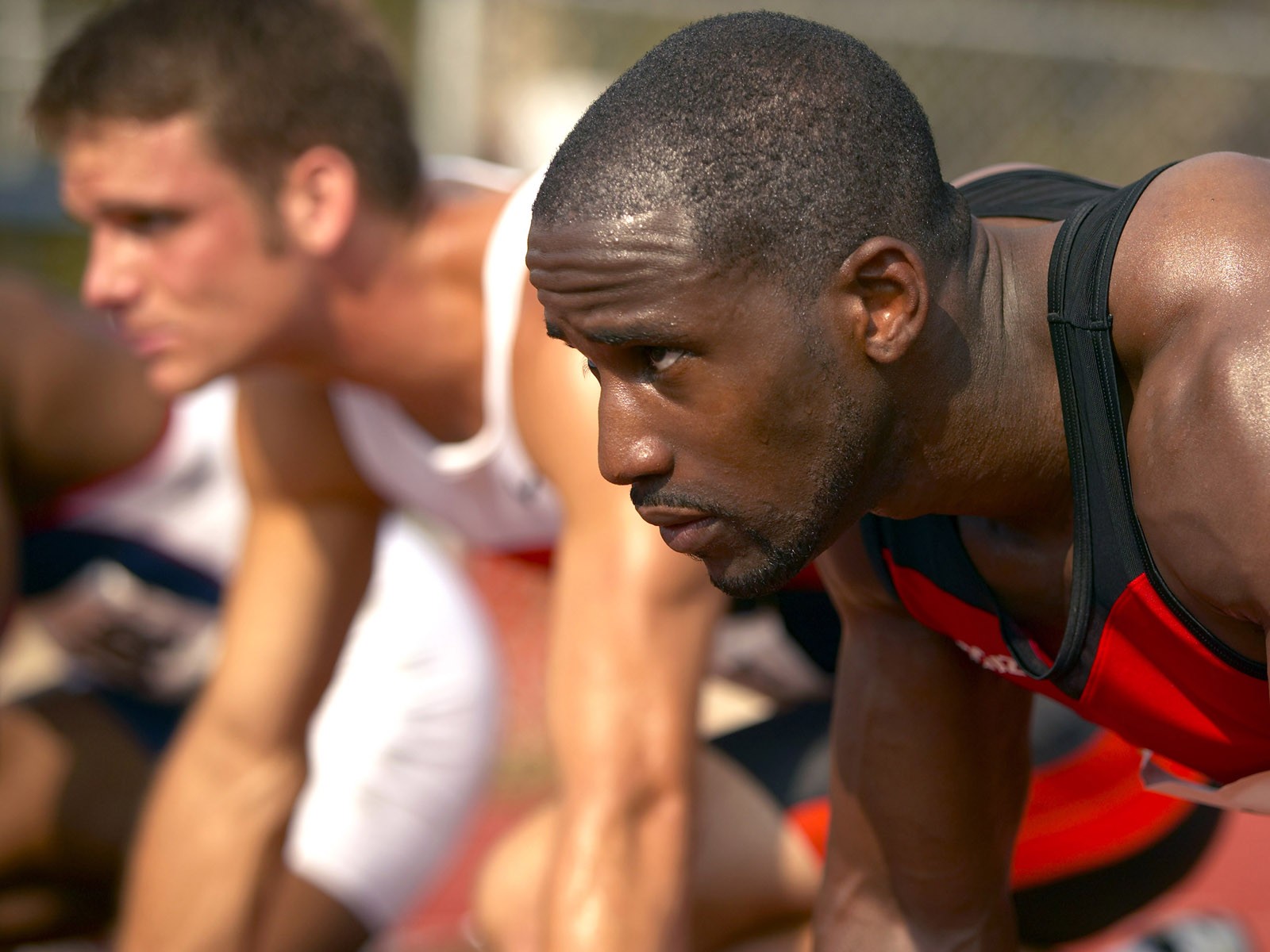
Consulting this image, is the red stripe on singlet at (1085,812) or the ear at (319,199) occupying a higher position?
the ear at (319,199)

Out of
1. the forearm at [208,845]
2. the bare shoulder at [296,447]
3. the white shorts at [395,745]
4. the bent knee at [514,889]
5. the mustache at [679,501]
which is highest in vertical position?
the mustache at [679,501]

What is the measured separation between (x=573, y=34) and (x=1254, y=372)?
8.14m

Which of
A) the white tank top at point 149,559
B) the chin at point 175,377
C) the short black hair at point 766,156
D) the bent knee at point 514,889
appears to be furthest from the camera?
the white tank top at point 149,559

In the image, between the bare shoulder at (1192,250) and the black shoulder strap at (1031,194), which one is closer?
the bare shoulder at (1192,250)

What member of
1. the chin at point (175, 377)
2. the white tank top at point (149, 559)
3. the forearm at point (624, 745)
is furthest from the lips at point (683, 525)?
the white tank top at point (149, 559)

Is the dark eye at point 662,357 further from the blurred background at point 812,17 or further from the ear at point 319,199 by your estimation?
the blurred background at point 812,17

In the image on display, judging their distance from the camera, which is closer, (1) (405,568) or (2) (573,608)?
(2) (573,608)

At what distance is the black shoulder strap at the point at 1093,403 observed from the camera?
5.25 ft

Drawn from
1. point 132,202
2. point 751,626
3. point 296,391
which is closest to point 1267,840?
point 751,626

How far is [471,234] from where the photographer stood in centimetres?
316

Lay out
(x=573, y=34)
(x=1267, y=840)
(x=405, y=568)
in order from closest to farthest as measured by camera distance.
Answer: (x=405, y=568) → (x=1267, y=840) → (x=573, y=34)

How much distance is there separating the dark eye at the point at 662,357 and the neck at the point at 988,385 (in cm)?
23

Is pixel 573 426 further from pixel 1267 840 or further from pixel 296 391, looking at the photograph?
pixel 1267 840

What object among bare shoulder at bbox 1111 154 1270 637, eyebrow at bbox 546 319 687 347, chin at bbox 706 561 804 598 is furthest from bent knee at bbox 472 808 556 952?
bare shoulder at bbox 1111 154 1270 637
